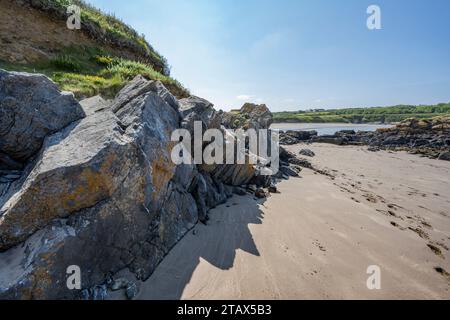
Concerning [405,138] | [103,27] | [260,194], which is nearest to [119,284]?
[260,194]

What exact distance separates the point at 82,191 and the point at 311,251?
4.79m

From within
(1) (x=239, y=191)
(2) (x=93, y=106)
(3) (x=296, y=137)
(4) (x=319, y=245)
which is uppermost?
(2) (x=93, y=106)

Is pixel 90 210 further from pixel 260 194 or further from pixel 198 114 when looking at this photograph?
pixel 260 194

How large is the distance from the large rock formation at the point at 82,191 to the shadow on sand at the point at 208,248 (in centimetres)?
22

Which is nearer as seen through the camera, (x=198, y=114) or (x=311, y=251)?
(x=311, y=251)

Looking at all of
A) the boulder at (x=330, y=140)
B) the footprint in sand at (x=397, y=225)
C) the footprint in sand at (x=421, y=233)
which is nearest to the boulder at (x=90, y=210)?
the footprint in sand at (x=397, y=225)

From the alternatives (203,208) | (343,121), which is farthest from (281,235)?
(343,121)

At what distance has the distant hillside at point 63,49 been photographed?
8867 millimetres

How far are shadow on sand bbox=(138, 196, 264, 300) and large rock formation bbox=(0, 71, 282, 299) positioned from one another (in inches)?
8.5

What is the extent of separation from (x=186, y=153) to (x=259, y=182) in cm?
431

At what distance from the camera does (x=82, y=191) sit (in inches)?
136

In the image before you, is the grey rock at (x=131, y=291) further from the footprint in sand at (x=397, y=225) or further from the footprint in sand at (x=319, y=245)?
the footprint in sand at (x=397, y=225)

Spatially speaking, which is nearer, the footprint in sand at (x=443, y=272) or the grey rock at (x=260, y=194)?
the footprint in sand at (x=443, y=272)

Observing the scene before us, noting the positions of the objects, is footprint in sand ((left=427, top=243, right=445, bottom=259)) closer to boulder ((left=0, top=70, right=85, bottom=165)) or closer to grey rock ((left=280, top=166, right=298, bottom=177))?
grey rock ((left=280, top=166, right=298, bottom=177))
